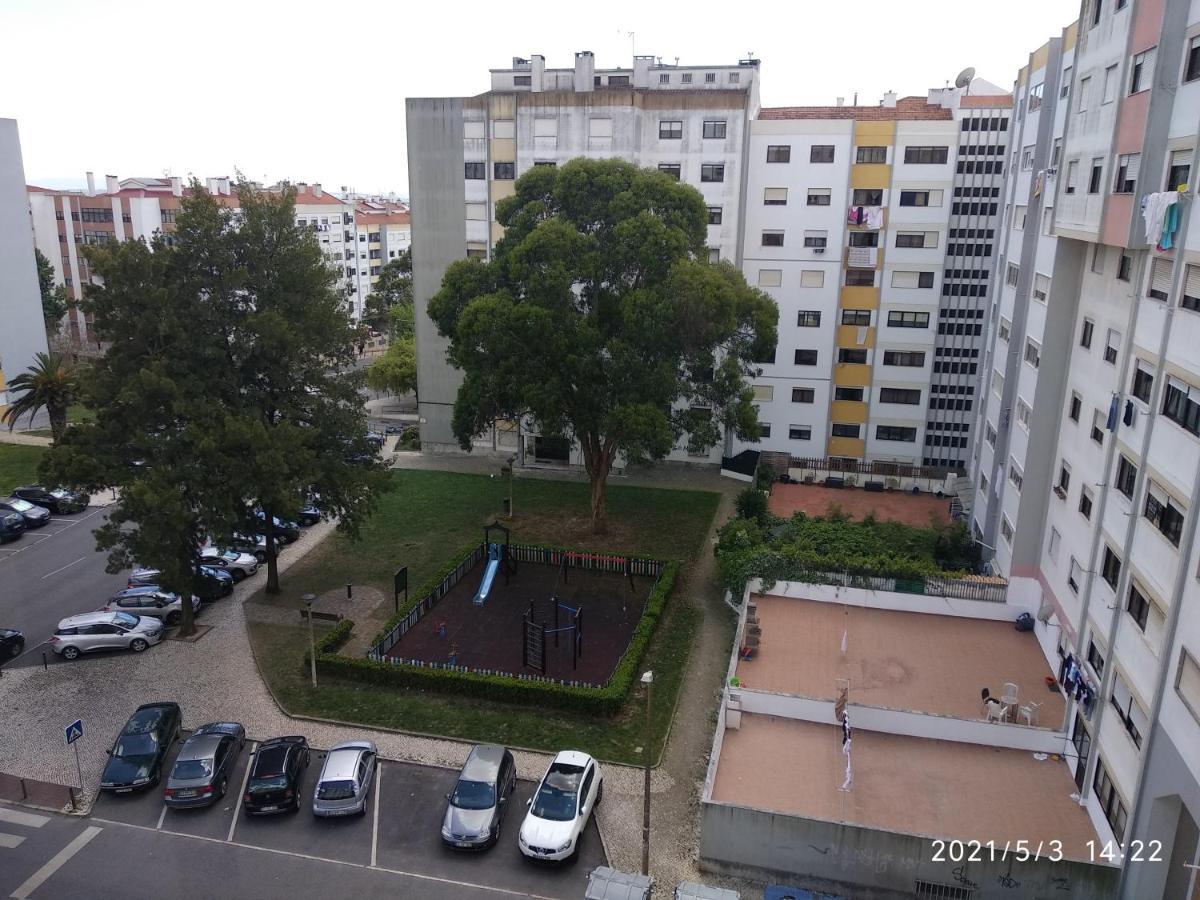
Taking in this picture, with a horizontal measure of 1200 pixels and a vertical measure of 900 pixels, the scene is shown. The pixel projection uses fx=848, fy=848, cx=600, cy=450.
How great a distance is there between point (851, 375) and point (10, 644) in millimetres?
38111

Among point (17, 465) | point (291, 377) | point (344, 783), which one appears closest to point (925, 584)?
point (344, 783)

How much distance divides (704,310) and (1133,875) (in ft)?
68.6

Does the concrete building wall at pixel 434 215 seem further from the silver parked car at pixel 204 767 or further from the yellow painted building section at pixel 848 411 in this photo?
the silver parked car at pixel 204 767

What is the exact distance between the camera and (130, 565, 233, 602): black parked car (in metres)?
30.4

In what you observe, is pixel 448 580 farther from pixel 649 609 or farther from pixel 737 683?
pixel 737 683

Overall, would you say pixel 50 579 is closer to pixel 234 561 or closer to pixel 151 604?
pixel 151 604

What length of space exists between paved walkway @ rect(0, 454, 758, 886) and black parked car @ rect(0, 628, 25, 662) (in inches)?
33.5

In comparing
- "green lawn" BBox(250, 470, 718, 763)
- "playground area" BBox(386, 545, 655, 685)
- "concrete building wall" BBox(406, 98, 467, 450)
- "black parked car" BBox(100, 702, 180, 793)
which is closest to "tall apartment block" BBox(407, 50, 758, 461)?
"concrete building wall" BBox(406, 98, 467, 450)

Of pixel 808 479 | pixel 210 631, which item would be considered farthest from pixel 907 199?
pixel 210 631

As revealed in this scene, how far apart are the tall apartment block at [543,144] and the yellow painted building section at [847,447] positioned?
6110 millimetres

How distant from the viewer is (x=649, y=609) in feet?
95.0

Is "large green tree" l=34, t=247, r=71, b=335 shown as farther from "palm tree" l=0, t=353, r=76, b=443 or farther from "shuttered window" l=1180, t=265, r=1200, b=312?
"shuttered window" l=1180, t=265, r=1200, b=312

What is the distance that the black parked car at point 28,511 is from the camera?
3819cm

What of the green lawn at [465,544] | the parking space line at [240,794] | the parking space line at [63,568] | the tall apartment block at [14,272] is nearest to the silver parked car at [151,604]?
the green lawn at [465,544]
